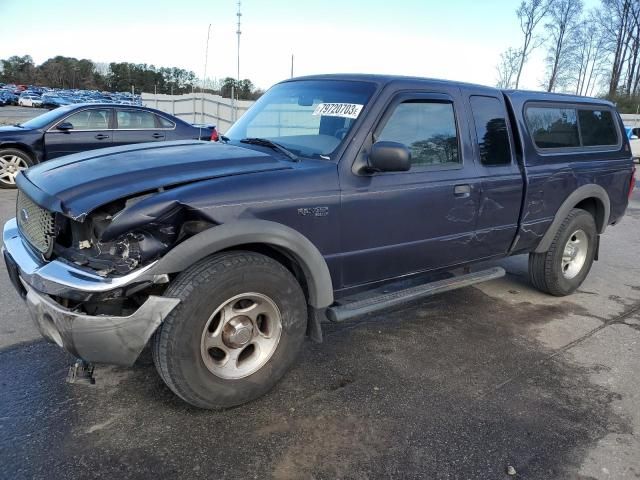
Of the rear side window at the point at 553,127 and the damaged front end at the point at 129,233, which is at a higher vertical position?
the rear side window at the point at 553,127

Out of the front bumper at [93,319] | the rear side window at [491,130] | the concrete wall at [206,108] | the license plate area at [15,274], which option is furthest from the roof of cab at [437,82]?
the concrete wall at [206,108]

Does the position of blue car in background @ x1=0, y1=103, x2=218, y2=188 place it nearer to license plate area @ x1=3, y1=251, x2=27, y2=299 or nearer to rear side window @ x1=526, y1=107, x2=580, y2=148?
rear side window @ x1=526, y1=107, x2=580, y2=148

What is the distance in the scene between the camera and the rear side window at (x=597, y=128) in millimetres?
5150

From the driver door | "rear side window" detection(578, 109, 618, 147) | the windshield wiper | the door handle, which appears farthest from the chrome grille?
"rear side window" detection(578, 109, 618, 147)

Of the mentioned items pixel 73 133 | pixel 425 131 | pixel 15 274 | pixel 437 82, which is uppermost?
pixel 437 82

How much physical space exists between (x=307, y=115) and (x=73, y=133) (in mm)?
7161

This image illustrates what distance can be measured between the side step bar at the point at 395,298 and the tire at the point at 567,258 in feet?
2.54

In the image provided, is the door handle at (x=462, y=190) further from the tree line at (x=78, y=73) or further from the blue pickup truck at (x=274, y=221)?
the tree line at (x=78, y=73)

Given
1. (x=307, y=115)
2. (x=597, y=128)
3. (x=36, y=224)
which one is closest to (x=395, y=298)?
(x=307, y=115)

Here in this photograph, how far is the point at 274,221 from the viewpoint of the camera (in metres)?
2.93

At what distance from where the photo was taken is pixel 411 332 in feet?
13.8

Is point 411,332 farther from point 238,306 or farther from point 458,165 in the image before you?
point 238,306

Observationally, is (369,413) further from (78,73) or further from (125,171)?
(78,73)

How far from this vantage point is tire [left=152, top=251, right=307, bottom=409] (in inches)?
104
